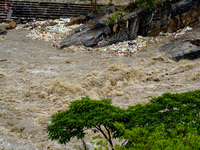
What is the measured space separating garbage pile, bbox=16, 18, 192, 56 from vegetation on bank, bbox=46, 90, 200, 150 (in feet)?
26.8

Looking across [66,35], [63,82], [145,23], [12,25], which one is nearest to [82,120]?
[63,82]

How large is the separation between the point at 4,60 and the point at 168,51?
8.42 m

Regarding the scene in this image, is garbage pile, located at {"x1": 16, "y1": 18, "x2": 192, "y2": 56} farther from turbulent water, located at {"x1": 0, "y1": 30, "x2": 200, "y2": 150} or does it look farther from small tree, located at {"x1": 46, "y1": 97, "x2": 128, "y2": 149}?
small tree, located at {"x1": 46, "y1": 97, "x2": 128, "y2": 149}

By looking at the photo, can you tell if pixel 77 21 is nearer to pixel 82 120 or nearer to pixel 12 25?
pixel 12 25

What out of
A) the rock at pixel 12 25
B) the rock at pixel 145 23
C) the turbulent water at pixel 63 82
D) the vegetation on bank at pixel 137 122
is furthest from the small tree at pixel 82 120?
the rock at pixel 12 25

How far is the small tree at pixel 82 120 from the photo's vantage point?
3443 millimetres

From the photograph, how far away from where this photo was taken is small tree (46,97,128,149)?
3.44m

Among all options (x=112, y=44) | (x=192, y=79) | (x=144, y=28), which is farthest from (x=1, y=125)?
(x=144, y=28)

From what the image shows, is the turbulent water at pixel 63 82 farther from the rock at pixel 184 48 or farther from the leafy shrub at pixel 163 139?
the leafy shrub at pixel 163 139

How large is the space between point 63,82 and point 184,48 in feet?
20.7

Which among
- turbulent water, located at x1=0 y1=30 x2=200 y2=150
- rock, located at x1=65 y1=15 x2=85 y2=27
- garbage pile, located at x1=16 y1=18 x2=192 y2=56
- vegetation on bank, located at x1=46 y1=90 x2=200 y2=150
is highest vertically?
rock, located at x1=65 y1=15 x2=85 y2=27

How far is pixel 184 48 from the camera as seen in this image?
35.7 feet

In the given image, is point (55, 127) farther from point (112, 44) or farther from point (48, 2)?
point (48, 2)

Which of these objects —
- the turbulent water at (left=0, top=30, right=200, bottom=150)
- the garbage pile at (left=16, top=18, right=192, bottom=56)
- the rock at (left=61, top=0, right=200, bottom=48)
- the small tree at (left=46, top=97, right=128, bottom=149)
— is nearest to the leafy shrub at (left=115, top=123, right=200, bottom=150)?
the small tree at (left=46, top=97, right=128, bottom=149)
